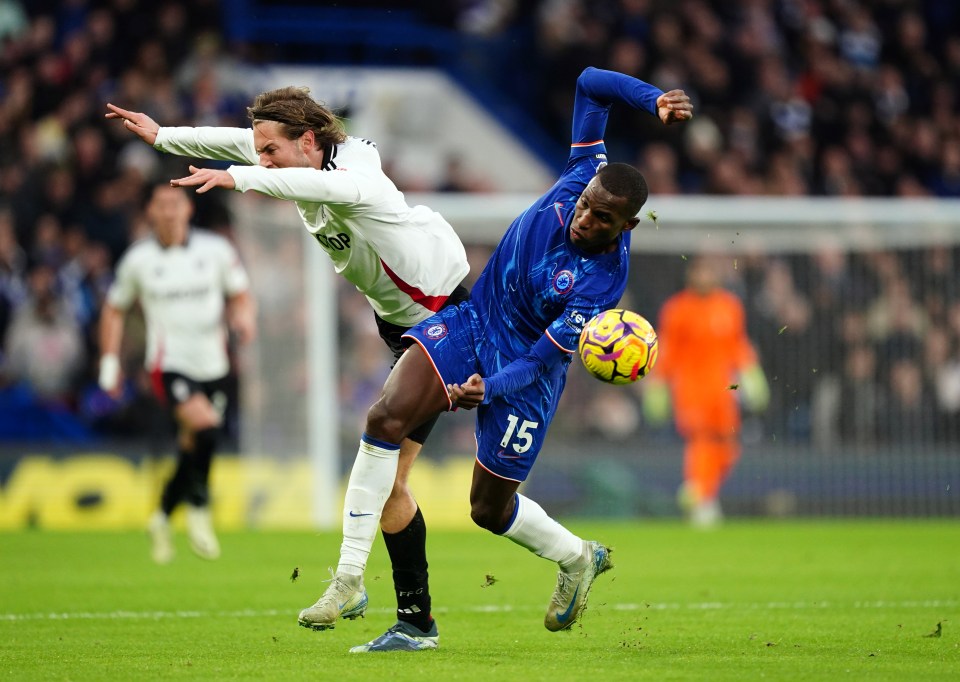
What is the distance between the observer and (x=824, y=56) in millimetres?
20141

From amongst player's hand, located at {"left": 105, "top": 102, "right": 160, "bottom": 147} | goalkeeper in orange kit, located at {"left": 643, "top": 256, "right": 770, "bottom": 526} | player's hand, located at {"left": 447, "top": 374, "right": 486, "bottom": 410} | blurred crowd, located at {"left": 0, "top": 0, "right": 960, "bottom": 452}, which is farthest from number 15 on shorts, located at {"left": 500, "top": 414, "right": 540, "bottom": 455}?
blurred crowd, located at {"left": 0, "top": 0, "right": 960, "bottom": 452}

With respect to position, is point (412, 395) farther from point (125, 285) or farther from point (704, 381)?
point (704, 381)

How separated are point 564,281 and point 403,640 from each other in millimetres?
1695

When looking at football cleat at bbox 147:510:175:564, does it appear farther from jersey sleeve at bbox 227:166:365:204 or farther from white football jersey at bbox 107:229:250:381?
jersey sleeve at bbox 227:166:365:204

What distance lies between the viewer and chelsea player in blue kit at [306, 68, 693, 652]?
6.30m

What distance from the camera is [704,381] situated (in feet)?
49.3

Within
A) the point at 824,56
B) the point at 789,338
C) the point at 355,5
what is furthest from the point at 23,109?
the point at 824,56

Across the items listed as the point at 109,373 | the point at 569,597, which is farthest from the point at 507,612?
the point at 109,373

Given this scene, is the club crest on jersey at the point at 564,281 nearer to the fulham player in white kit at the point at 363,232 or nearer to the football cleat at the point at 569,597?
the fulham player in white kit at the point at 363,232

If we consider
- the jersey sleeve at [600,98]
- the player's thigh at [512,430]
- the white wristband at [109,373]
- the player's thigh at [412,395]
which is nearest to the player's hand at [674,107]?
the jersey sleeve at [600,98]

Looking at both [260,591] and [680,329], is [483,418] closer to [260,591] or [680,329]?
[260,591]

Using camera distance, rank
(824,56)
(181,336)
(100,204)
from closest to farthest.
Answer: (181,336)
(100,204)
(824,56)

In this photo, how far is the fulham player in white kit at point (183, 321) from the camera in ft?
37.2

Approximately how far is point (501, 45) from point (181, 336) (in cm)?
975
